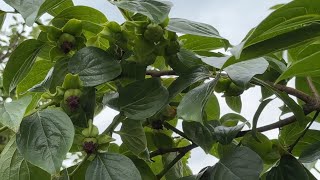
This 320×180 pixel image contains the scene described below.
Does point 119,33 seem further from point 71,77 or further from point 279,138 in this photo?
point 279,138

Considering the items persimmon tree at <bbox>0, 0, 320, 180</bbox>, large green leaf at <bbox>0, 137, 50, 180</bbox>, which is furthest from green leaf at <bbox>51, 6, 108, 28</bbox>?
large green leaf at <bbox>0, 137, 50, 180</bbox>

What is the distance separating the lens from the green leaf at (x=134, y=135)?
474 mm

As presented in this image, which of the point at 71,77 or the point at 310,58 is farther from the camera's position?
the point at 71,77

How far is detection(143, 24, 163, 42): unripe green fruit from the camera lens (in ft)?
1.42

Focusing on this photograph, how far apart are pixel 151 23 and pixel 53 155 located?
13 cm

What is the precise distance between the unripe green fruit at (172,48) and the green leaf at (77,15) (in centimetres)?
8

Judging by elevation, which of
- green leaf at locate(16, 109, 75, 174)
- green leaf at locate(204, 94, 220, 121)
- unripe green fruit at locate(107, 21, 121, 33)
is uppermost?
unripe green fruit at locate(107, 21, 121, 33)

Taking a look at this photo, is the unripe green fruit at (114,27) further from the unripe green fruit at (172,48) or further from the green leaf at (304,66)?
the green leaf at (304,66)

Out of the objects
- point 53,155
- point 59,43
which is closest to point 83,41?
point 59,43

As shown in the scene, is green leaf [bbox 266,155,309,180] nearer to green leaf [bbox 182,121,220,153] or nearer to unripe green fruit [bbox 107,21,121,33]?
green leaf [bbox 182,121,220,153]

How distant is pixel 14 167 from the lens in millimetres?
448

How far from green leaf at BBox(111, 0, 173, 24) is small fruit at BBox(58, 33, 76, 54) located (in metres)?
0.07

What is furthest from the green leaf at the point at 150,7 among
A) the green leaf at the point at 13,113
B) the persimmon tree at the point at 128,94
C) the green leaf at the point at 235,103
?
the green leaf at the point at 235,103

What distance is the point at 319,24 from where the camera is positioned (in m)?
0.35
